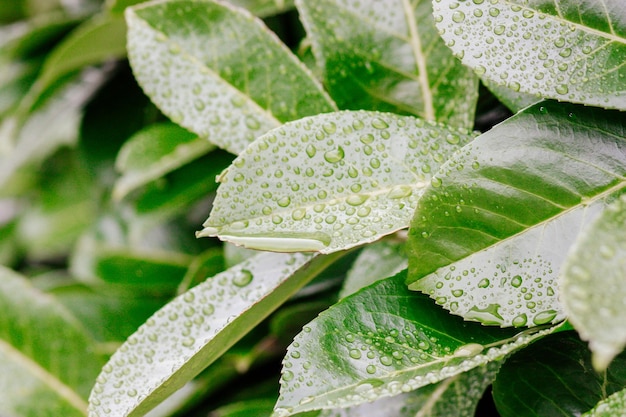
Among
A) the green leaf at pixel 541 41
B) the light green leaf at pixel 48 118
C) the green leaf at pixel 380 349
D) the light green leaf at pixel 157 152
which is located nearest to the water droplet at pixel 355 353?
the green leaf at pixel 380 349

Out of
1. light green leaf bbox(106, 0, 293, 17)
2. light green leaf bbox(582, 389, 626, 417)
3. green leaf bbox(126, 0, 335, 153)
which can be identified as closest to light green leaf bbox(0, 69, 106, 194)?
light green leaf bbox(106, 0, 293, 17)

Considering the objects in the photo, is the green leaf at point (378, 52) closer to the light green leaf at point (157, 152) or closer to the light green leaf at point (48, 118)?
the light green leaf at point (157, 152)

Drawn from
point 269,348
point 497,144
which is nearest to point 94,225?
point 269,348

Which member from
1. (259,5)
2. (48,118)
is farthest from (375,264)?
(48,118)

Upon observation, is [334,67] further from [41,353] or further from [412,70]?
[41,353]

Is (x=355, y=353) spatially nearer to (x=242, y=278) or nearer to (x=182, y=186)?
(x=242, y=278)

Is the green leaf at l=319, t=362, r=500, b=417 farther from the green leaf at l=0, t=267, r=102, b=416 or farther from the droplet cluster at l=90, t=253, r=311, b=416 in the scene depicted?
the green leaf at l=0, t=267, r=102, b=416
